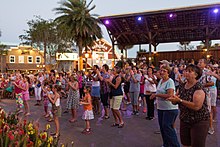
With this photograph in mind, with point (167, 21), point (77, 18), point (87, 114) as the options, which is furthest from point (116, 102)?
point (77, 18)

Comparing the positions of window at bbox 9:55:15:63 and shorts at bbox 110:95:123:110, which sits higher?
window at bbox 9:55:15:63

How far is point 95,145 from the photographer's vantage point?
4672 millimetres

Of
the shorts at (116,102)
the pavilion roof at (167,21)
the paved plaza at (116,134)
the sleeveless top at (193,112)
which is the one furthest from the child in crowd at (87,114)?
the pavilion roof at (167,21)

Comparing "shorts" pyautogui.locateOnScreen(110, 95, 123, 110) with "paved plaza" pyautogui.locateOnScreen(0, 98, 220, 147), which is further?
"shorts" pyautogui.locateOnScreen(110, 95, 123, 110)

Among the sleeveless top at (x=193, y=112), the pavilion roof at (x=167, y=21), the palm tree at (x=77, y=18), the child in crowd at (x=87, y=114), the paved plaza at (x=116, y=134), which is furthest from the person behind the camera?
the palm tree at (x=77, y=18)

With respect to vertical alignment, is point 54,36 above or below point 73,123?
above

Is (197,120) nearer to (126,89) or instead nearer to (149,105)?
(149,105)

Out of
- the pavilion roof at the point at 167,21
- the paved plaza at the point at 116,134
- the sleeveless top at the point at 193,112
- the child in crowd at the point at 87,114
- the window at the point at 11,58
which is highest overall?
the pavilion roof at the point at 167,21

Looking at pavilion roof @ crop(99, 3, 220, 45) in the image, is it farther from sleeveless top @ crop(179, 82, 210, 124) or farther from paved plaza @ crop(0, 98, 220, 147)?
sleeveless top @ crop(179, 82, 210, 124)

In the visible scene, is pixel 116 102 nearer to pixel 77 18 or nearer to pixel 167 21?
pixel 167 21

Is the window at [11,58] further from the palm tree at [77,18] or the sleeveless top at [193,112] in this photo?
the sleeveless top at [193,112]

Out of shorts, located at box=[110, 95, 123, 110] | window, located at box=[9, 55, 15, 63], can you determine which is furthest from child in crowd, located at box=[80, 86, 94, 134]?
window, located at box=[9, 55, 15, 63]

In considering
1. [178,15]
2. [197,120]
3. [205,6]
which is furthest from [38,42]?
[197,120]

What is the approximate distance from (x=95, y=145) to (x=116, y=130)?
4.09 feet
